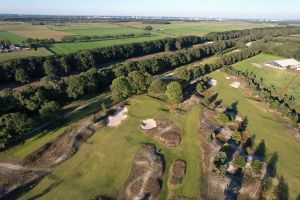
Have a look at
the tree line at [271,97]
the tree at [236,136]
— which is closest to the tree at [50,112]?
the tree at [236,136]

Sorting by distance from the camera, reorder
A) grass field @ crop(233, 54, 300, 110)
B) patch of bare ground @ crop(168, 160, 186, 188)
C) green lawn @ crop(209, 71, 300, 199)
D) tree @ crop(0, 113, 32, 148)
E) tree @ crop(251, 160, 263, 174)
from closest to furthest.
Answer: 1. patch of bare ground @ crop(168, 160, 186, 188)
2. tree @ crop(251, 160, 263, 174)
3. green lawn @ crop(209, 71, 300, 199)
4. tree @ crop(0, 113, 32, 148)
5. grass field @ crop(233, 54, 300, 110)

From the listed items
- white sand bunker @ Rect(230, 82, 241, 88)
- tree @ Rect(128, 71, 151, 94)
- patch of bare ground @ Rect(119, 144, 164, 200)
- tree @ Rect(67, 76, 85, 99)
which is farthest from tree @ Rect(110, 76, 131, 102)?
white sand bunker @ Rect(230, 82, 241, 88)

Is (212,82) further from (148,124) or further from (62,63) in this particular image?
(62,63)

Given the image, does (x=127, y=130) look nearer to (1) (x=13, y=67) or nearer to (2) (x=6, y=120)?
(2) (x=6, y=120)

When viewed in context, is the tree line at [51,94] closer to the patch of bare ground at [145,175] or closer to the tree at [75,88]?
the tree at [75,88]

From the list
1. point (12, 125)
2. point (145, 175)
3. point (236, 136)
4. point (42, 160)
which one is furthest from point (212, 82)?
point (12, 125)

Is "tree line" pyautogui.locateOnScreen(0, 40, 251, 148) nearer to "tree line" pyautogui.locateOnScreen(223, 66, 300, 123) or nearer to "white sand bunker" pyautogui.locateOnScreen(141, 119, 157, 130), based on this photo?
"white sand bunker" pyautogui.locateOnScreen(141, 119, 157, 130)
